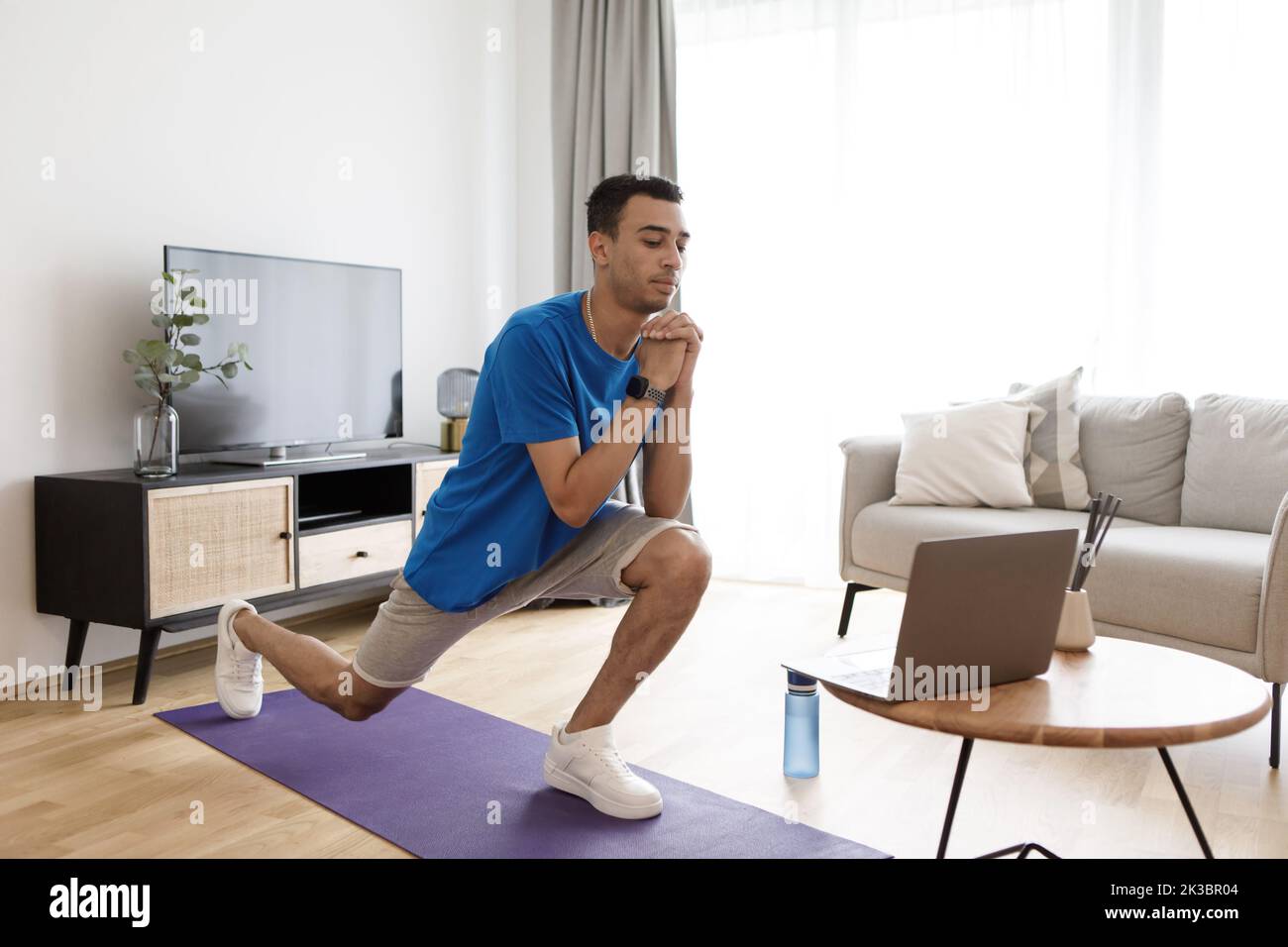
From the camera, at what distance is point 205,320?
9.84ft

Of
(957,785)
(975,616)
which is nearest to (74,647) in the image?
(957,785)

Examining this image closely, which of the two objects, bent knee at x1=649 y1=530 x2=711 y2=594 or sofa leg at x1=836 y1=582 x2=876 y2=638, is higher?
bent knee at x1=649 y1=530 x2=711 y2=594

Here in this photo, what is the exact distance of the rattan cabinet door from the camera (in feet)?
8.85

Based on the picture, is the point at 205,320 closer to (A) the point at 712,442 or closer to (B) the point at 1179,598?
(A) the point at 712,442

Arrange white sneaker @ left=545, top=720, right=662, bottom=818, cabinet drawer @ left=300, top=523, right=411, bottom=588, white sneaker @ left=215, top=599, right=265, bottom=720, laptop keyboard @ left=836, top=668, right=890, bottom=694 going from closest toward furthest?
1. laptop keyboard @ left=836, top=668, right=890, bottom=694
2. white sneaker @ left=545, top=720, right=662, bottom=818
3. white sneaker @ left=215, top=599, right=265, bottom=720
4. cabinet drawer @ left=300, top=523, right=411, bottom=588

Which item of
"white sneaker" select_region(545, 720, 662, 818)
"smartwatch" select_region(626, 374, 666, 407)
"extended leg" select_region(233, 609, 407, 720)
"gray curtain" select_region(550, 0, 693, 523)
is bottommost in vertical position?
"white sneaker" select_region(545, 720, 662, 818)

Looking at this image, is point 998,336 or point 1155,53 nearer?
point 1155,53

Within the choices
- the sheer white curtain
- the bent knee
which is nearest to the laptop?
the bent knee

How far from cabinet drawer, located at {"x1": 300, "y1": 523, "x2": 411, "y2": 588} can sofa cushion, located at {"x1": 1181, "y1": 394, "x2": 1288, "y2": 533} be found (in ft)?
7.42

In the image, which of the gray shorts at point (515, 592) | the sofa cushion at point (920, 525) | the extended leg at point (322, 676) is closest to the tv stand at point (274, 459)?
the extended leg at point (322, 676)

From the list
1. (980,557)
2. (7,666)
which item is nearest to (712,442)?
(7,666)

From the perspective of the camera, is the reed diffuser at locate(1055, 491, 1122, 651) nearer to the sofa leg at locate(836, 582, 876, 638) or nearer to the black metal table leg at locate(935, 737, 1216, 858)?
the black metal table leg at locate(935, 737, 1216, 858)

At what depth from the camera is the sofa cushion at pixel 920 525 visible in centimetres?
299

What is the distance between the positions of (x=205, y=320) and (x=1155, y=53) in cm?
310
